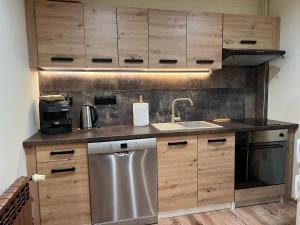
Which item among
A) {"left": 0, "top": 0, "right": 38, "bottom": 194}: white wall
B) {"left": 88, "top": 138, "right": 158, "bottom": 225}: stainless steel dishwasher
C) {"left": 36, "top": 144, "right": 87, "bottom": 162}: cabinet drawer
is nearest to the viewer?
{"left": 0, "top": 0, "right": 38, "bottom": 194}: white wall

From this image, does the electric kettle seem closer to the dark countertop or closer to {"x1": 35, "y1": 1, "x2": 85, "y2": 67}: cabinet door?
the dark countertop

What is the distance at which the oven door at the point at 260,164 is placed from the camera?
2377mm

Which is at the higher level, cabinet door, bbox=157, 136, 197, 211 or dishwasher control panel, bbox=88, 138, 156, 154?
dishwasher control panel, bbox=88, 138, 156, 154

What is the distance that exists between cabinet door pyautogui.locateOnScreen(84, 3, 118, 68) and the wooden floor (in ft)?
5.49

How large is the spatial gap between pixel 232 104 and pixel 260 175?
92 centimetres

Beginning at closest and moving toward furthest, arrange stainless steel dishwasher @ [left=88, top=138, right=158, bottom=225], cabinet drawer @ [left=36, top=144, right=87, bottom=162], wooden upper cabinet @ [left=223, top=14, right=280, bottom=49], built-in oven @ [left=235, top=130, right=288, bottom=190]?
1. cabinet drawer @ [left=36, top=144, right=87, bottom=162]
2. stainless steel dishwasher @ [left=88, top=138, right=158, bottom=225]
3. built-in oven @ [left=235, top=130, right=288, bottom=190]
4. wooden upper cabinet @ [left=223, top=14, right=280, bottom=49]

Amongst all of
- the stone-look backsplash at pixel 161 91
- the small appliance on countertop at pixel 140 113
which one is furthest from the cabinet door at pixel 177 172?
the stone-look backsplash at pixel 161 91

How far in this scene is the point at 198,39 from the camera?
95.7 inches

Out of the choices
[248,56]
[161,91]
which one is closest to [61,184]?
[161,91]

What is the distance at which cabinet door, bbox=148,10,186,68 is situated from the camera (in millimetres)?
2316

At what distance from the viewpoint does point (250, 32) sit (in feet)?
8.34

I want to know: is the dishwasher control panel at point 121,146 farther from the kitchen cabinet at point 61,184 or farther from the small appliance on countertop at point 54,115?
the small appliance on countertop at point 54,115

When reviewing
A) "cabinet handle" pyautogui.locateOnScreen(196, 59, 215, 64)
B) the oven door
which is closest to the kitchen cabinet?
"cabinet handle" pyautogui.locateOnScreen(196, 59, 215, 64)

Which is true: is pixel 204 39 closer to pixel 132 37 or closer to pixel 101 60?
pixel 132 37
